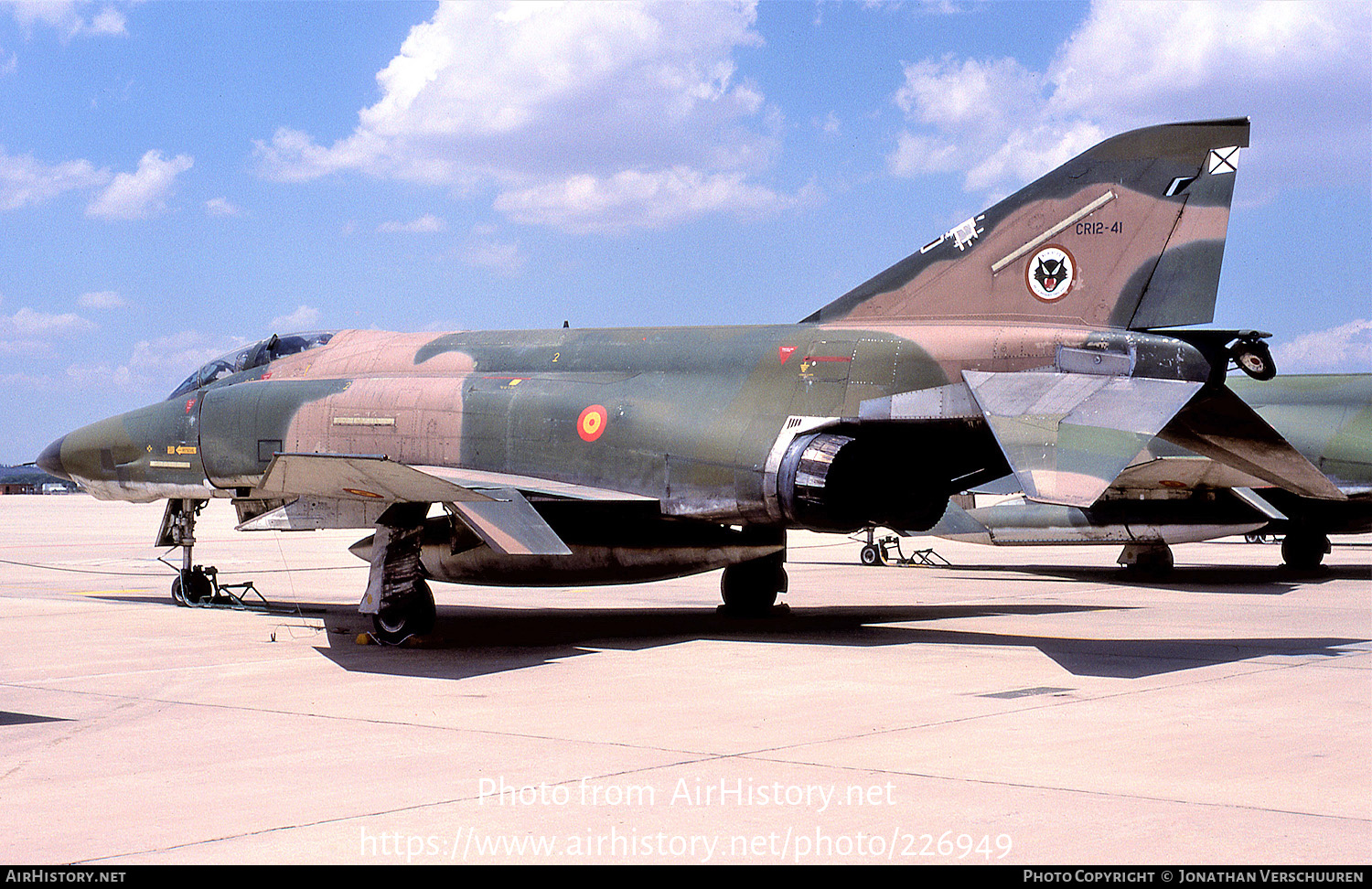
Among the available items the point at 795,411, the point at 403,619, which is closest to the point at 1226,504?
the point at 795,411

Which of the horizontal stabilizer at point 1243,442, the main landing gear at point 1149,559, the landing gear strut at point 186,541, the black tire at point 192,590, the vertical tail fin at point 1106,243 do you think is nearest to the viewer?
the vertical tail fin at point 1106,243

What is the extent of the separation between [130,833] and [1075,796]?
367 cm

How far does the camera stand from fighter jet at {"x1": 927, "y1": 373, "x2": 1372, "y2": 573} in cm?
1914

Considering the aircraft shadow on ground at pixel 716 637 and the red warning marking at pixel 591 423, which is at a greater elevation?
the red warning marking at pixel 591 423

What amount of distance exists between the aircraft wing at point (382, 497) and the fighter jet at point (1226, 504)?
11.2m

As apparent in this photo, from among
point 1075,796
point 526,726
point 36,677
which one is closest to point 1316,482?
point 1075,796

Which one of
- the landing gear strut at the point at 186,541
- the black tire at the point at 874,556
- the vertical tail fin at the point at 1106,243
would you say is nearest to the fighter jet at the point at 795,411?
the vertical tail fin at the point at 1106,243

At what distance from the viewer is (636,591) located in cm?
1816

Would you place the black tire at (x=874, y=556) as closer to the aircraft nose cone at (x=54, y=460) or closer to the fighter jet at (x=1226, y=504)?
the fighter jet at (x=1226, y=504)

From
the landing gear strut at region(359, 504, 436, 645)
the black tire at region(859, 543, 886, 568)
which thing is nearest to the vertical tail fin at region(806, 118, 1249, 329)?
the landing gear strut at region(359, 504, 436, 645)

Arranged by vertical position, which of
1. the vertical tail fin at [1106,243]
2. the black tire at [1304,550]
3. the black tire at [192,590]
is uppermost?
the vertical tail fin at [1106,243]

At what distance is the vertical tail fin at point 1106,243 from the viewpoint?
33.0 ft

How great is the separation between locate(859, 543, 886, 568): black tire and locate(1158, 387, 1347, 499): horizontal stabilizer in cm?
1270

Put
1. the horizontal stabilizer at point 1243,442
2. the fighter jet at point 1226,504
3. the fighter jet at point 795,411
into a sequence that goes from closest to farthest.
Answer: the fighter jet at point 795,411
the horizontal stabilizer at point 1243,442
the fighter jet at point 1226,504
